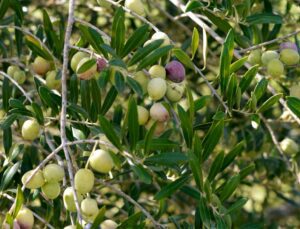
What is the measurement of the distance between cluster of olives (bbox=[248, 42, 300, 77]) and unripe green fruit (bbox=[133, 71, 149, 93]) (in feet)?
1.07

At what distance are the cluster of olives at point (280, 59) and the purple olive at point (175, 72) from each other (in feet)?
0.80

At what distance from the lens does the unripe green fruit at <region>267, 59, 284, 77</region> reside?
5.15ft

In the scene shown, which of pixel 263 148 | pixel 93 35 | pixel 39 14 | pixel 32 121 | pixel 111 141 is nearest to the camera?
pixel 111 141

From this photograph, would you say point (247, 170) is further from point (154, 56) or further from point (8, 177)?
point (8, 177)

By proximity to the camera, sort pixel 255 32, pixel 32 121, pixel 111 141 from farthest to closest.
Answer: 1. pixel 255 32
2. pixel 32 121
3. pixel 111 141

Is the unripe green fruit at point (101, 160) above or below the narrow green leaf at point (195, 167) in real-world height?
above

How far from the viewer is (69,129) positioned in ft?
5.30

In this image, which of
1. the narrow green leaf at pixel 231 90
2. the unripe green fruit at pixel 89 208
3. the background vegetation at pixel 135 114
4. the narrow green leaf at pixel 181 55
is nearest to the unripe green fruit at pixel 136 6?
the background vegetation at pixel 135 114

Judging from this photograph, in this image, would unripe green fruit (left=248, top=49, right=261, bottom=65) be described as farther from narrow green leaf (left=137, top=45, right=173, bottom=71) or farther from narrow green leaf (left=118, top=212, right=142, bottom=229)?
narrow green leaf (left=118, top=212, right=142, bottom=229)

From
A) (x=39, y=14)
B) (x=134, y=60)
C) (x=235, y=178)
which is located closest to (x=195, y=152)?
(x=235, y=178)

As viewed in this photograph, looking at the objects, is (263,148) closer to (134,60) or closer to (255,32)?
(255,32)

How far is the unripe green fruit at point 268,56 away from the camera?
5.24 feet

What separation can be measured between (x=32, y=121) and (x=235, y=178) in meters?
0.45

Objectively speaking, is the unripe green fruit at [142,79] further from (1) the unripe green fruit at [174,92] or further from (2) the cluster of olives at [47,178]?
(2) the cluster of olives at [47,178]
